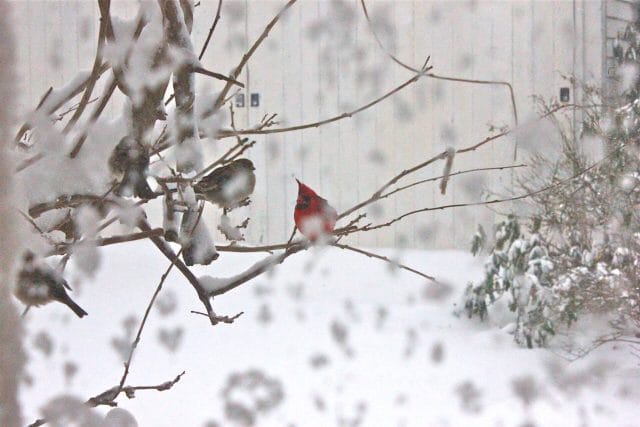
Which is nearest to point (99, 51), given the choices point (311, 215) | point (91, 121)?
point (91, 121)

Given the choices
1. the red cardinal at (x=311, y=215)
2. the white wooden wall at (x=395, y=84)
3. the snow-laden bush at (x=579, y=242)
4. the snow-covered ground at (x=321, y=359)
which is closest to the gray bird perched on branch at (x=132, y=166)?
the red cardinal at (x=311, y=215)

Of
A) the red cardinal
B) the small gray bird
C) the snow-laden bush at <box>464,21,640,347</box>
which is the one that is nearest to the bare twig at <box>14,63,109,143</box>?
the small gray bird

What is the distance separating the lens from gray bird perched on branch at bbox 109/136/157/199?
476mm

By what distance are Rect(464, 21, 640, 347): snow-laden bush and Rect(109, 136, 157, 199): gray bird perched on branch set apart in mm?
1439

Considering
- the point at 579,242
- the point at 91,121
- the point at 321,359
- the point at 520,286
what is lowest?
the point at 321,359

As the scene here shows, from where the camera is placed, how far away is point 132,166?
47 cm

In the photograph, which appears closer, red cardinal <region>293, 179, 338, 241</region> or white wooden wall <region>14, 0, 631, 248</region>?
red cardinal <region>293, 179, 338, 241</region>

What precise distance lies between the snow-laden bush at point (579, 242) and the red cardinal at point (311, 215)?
3.64ft

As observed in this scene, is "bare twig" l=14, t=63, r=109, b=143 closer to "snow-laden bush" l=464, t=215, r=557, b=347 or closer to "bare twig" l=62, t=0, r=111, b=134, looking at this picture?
"bare twig" l=62, t=0, r=111, b=134

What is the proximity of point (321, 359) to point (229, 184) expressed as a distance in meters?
1.42

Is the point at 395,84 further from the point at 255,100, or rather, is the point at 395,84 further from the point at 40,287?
the point at 40,287

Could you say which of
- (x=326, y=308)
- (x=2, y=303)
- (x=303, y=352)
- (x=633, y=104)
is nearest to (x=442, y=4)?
(x=633, y=104)

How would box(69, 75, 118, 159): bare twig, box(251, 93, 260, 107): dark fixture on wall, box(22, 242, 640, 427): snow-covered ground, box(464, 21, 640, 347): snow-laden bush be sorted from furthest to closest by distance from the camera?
box(251, 93, 260, 107): dark fixture on wall → box(464, 21, 640, 347): snow-laden bush → box(22, 242, 640, 427): snow-covered ground → box(69, 75, 118, 159): bare twig

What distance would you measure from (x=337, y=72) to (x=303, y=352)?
1120 mm
